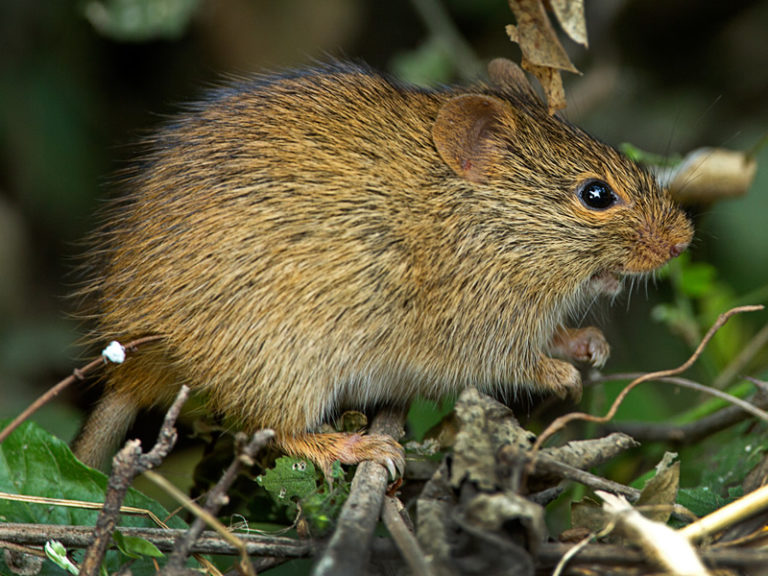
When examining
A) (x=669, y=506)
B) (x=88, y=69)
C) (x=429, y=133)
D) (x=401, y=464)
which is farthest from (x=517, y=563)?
(x=88, y=69)

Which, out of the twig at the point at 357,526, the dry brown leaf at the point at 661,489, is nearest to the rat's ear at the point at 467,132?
the twig at the point at 357,526

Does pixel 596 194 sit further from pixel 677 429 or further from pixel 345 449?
pixel 345 449

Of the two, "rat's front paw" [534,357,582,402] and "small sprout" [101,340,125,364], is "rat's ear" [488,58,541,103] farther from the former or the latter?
"small sprout" [101,340,125,364]

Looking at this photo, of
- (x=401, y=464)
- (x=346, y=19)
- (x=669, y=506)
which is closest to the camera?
(x=669, y=506)

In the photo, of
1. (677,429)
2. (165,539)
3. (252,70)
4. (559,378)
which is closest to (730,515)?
(559,378)

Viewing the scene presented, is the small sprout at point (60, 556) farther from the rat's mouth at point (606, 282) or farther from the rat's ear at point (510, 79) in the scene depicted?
the rat's ear at point (510, 79)

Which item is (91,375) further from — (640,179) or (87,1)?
(87,1)

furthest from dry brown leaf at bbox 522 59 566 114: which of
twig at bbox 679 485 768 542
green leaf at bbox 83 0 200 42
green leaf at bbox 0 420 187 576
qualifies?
green leaf at bbox 83 0 200 42
